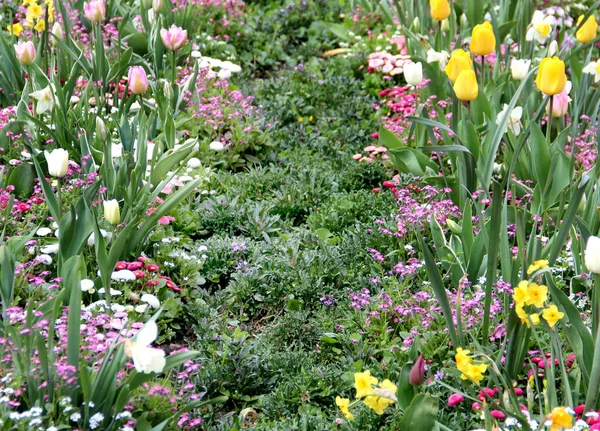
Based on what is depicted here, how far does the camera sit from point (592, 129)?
3230mm

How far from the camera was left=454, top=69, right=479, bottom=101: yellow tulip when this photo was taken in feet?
8.14

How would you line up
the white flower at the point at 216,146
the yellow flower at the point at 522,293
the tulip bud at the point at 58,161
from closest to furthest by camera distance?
the yellow flower at the point at 522,293 < the tulip bud at the point at 58,161 < the white flower at the point at 216,146

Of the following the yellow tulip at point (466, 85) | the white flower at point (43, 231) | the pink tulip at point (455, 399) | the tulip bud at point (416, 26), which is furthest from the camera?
the tulip bud at point (416, 26)

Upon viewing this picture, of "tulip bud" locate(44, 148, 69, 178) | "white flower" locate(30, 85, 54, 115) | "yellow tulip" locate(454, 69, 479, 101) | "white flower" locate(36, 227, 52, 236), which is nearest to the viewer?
"tulip bud" locate(44, 148, 69, 178)

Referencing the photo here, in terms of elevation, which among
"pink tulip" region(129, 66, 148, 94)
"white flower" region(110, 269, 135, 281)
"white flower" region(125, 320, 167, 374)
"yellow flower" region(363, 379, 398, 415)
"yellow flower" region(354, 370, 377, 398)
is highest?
"pink tulip" region(129, 66, 148, 94)

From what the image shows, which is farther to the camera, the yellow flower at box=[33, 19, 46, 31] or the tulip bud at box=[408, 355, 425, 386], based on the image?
the yellow flower at box=[33, 19, 46, 31]

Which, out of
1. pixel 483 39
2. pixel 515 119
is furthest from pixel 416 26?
pixel 515 119

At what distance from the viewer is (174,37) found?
3307 millimetres

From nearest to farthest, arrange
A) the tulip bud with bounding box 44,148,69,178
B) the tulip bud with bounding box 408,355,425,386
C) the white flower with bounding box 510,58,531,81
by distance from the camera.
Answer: the tulip bud with bounding box 408,355,425,386, the tulip bud with bounding box 44,148,69,178, the white flower with bounding box 510,58,531,81

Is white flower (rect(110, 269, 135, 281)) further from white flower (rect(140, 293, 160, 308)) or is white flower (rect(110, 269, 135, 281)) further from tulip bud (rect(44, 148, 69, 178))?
tulip bud (rect(44, 148, 69, 178))

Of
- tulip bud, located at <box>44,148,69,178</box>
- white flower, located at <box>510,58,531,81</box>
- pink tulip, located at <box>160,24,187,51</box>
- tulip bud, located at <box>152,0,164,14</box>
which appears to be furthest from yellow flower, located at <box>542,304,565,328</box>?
tulip bud, located at <box>152,0,164,14</box>

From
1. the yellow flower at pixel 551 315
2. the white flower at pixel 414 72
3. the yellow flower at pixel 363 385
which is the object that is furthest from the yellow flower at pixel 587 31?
the yellow flower at pixel 363 385

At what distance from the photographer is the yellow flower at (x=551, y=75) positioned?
2.30 metres

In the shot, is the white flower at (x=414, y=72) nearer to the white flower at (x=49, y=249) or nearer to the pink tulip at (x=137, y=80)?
the pink tulip at (x=137, y=80)
